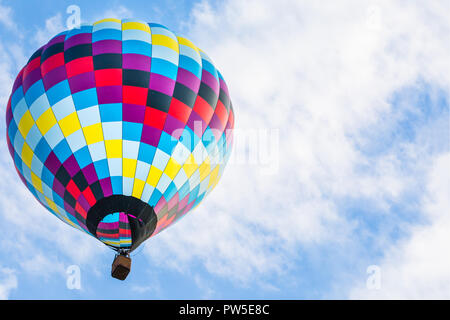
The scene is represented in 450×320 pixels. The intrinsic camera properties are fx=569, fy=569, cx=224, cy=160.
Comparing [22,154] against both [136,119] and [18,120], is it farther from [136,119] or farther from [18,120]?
[136,119]

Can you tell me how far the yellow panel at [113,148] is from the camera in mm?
11898

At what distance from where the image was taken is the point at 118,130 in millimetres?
12117

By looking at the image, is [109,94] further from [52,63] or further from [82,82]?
[52,63]

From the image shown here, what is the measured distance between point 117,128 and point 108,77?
1.27 m

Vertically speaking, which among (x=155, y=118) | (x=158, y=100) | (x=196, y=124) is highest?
(x=158, y=100)

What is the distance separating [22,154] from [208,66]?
488cm

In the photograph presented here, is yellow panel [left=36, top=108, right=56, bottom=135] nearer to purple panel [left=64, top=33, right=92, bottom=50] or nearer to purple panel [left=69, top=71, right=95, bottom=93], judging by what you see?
purple panel [left=69, top=71, right=95, bottom=93]

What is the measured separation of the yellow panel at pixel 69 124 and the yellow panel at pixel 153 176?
1.83m

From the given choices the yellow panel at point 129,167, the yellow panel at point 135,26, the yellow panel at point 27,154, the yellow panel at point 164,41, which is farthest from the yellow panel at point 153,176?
the yellow panel at point 135,26

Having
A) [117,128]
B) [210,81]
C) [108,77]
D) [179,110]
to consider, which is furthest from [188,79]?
Result: [117,128]
